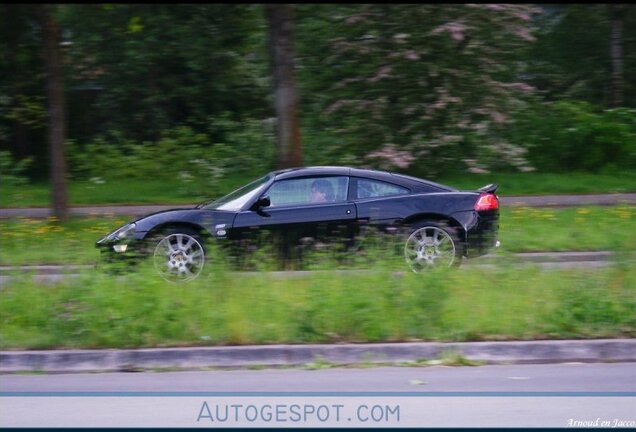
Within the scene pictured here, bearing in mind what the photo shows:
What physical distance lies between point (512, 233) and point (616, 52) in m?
14.0

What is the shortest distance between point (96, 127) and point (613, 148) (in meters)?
16.0

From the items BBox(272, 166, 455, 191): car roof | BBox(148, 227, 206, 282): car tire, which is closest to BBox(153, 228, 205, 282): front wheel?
BBox(148, 227, 206, 282): car tire

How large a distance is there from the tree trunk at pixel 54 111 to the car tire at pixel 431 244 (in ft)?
29.7

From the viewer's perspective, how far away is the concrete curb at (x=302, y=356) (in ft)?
24.6

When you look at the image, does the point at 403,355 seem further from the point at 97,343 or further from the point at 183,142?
the point at 183,142

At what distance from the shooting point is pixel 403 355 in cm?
751

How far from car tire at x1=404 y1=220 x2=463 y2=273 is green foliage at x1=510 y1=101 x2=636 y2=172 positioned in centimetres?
1226

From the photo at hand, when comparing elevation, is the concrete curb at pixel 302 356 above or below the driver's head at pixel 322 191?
below

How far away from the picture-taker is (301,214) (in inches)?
447

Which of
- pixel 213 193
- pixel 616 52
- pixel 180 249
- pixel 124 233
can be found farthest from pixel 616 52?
pixel 124 233

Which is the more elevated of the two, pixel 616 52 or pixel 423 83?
pixel 616 52

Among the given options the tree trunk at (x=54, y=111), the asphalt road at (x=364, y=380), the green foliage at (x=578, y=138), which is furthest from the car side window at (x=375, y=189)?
the green foliage at (x=578, y=138)

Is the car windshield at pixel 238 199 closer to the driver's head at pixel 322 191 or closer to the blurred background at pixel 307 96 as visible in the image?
the driver's head at pixel 322 191

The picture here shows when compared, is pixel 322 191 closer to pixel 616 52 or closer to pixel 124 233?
pixel 124 233
